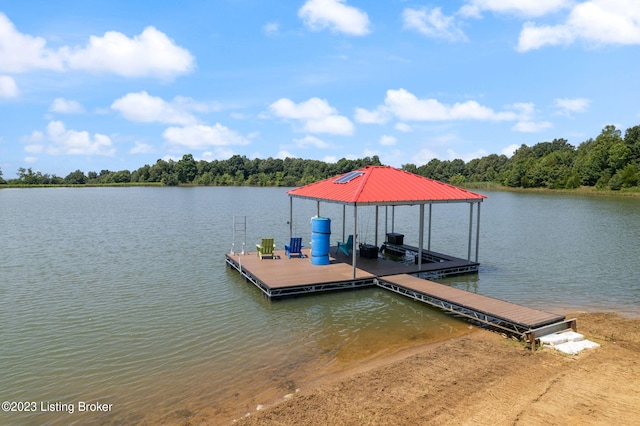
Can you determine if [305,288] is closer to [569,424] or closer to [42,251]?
[569,424]

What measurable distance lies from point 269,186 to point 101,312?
95580 millimetres

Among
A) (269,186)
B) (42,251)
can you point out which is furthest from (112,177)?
(42,251)

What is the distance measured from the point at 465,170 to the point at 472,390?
10239 centimetres

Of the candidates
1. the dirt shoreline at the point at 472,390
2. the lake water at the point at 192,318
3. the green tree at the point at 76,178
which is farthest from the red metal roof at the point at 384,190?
the green tree at the point at 76,178

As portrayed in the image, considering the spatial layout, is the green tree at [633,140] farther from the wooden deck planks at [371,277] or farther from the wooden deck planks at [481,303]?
the wooden deck planks at [481,303]

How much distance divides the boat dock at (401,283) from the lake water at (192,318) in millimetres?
348

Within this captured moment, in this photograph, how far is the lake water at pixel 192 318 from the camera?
7.08m

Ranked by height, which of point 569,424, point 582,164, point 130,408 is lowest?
point 130,408

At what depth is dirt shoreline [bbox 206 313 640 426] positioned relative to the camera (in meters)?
5.77

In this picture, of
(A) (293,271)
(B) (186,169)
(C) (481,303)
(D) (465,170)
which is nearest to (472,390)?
(C) (481,303)

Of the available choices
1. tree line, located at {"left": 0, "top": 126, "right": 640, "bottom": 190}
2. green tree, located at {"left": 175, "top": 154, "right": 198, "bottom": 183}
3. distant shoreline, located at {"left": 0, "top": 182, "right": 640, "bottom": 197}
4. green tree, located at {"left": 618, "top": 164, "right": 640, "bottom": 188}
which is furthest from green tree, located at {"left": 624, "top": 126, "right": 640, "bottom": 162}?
green tree, located at {"left": 175, "top": 154, "right": 198, "bottom": 183}

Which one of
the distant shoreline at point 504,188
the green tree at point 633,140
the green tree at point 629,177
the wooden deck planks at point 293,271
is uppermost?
the green tree at point 633,140

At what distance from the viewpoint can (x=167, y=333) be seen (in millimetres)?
9680

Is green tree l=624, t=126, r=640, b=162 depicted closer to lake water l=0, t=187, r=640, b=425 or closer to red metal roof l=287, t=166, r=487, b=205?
lake water l=0, t=187, r=640, b=425
